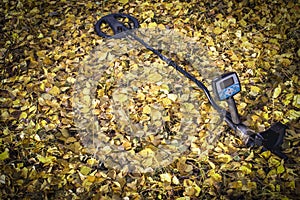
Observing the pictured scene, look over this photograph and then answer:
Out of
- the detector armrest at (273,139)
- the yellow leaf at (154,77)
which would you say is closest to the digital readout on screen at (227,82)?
the detector armrest at (273,139)

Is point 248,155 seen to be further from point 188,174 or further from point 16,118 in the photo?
point 16,118

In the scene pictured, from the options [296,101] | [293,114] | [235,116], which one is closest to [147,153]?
[235,116]

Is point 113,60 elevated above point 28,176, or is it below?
above

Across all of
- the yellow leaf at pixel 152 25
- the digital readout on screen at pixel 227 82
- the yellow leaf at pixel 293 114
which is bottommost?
the yellow leaf at pixel 293 114

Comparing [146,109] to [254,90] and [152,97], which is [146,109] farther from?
[254,90]

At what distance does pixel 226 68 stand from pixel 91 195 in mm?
1906

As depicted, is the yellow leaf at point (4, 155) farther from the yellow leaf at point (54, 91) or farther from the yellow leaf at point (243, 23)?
the yellow leaf at point (243, 23)

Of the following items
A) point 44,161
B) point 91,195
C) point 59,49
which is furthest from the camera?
point 59,49

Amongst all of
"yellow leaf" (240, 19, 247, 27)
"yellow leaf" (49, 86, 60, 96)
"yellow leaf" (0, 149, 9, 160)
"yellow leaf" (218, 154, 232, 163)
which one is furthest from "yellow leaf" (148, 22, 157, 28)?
"yellow leaf" (0, 149, 9, 160)

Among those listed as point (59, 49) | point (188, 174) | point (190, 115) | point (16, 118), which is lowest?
point (188, 174)

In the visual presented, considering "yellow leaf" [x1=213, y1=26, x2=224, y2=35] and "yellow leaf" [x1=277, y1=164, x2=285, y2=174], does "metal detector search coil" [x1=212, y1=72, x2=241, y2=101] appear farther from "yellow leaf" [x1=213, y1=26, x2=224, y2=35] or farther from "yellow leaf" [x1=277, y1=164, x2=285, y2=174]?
"yellow leaf" [x1=213, y1=26, x2=224, y2=35]

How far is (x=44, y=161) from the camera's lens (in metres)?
3.06

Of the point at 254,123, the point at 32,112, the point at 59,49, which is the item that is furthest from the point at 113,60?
the point at 254,123

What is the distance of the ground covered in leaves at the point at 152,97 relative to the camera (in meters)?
2.89
